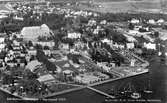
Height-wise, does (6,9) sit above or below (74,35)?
above

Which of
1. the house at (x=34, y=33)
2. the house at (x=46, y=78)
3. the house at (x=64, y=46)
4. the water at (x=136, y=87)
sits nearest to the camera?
the water at (x=136, y=87)

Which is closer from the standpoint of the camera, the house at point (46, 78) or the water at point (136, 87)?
the water at point (136, 87)

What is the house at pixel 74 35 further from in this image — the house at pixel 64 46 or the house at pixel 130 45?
the house at pixel 130 45

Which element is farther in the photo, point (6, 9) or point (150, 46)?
point (6, 9)

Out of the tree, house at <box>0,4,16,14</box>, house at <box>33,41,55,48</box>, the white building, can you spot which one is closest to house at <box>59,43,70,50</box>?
house at <box>33,41,55,48</box>

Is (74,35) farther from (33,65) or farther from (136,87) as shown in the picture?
(136,87)

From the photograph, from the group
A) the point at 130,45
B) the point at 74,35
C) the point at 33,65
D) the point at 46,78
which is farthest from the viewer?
the point at 74,35

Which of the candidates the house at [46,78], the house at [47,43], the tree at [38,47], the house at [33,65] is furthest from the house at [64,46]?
the house at [46,78]

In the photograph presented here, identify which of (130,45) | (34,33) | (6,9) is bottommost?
(130,45)

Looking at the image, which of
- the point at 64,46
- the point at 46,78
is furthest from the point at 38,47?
the point at 46,78

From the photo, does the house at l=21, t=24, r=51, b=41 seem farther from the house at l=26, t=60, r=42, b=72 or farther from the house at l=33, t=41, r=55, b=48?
the house at l=26, t=60, r=42, b=72

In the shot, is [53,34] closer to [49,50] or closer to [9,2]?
[49,50]
